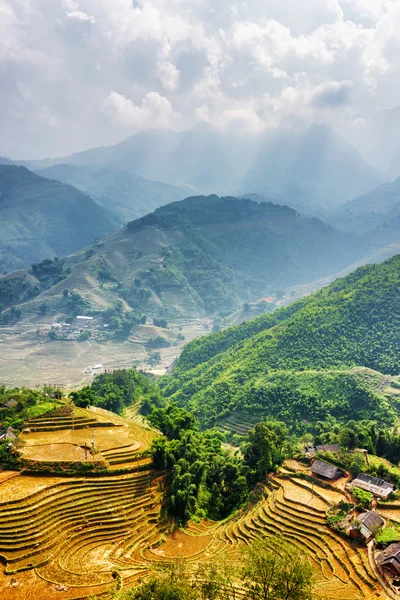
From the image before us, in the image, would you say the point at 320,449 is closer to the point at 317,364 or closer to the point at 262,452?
the point at 262,452

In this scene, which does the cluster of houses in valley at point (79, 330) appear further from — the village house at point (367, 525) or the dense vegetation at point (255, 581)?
the dense vegetation at point (255, 581)

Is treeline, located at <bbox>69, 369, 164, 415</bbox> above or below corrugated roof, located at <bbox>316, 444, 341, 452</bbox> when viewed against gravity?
above

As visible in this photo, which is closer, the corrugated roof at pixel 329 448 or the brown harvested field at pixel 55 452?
the brown harvested field at pixel 55 452

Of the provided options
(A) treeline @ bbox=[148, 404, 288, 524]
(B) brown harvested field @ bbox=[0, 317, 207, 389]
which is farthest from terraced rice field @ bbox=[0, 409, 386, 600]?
(B) brown harvested field @ bbox=[0, 317, 207, 389]

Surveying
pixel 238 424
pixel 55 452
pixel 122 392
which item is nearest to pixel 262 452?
pixel 55 452

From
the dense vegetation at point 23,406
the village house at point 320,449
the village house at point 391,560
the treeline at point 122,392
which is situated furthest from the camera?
the treeline at point 122,392

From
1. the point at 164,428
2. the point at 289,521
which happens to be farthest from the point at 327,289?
the point at 289,521

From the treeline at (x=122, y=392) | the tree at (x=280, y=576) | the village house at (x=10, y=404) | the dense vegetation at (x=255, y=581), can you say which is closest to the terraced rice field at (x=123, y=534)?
the dense vegetation at (x=255, y=581)

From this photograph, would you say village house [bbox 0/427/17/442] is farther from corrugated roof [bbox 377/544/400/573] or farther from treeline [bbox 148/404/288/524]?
corrugated roof [bbox 377/544/400/573]
